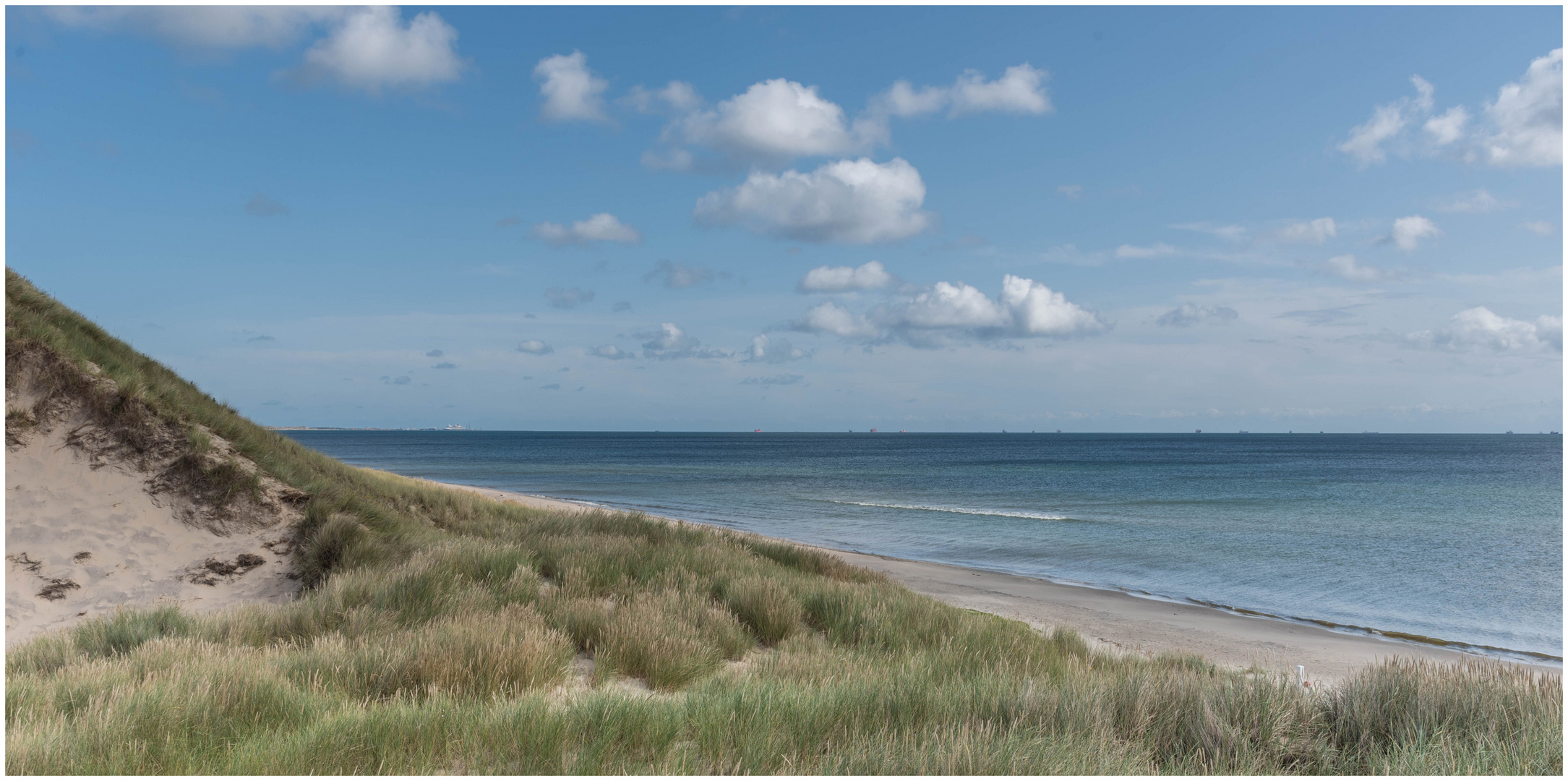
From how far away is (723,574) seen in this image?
8.96 meters

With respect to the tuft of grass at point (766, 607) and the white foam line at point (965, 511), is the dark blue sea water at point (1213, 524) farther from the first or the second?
the tuft of grass at point (766, 607)

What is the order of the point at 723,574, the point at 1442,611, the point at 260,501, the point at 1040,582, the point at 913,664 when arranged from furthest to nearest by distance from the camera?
1. the point at 1040,582
2. the point at 1442,611
3. the point at 260,501
4. the point at 723,574
5. the point at 913,664

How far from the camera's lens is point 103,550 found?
10.8m

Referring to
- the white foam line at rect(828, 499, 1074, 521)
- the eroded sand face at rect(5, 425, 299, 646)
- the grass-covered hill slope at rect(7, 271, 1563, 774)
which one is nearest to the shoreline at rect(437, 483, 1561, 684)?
the grass-covered hill slope at rect(7, 271, 1563, 774)

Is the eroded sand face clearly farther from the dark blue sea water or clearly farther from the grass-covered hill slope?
the dark blue sea water

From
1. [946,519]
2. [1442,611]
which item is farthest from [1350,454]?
[1442,611]

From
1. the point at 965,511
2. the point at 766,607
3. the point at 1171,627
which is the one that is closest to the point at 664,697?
the point at 766,607

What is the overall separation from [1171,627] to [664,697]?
13306mm

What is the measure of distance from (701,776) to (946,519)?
32718 millimetres

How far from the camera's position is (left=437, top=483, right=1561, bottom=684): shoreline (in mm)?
12508

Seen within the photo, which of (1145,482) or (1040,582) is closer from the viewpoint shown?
(1040,582)

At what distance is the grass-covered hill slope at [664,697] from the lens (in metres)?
3.64

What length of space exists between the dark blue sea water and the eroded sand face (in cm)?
1811

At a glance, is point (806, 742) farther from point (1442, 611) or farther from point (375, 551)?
point (1442, 611)
